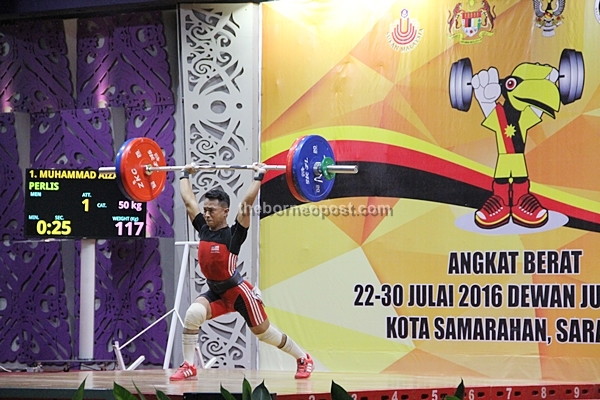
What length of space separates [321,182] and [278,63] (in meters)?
1.80

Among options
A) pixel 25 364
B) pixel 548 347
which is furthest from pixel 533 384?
pixel 25 364

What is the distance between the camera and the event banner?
623 cm

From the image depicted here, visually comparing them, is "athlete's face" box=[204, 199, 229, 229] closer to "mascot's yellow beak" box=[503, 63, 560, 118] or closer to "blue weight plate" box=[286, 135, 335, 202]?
"blue weight plate" box=[286, 135, 335, 202]

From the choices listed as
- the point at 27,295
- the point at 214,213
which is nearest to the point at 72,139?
the point at 27,295

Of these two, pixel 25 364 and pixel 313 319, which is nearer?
pixel 313 319

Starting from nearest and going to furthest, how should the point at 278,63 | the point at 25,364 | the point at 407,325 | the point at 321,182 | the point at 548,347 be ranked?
the point at 321,182, the point at 548,347, the point at 407,325, the point at 278,63, the point at 25,364

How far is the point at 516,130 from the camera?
6391mm

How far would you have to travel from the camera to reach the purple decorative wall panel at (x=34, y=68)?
779 cm

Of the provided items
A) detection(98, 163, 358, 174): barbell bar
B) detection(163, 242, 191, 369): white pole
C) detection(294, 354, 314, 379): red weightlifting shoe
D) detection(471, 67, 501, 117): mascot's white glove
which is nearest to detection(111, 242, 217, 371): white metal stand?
detection(163, 242, 191, 369): white pole

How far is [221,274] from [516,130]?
99.0 inches

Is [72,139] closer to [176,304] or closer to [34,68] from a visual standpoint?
[34,68]

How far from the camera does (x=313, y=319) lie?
→ 22.6 ft

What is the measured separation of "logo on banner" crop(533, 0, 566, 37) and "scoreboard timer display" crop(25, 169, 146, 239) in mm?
3440

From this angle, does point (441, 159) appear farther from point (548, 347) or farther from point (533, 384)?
point (533, 384)
